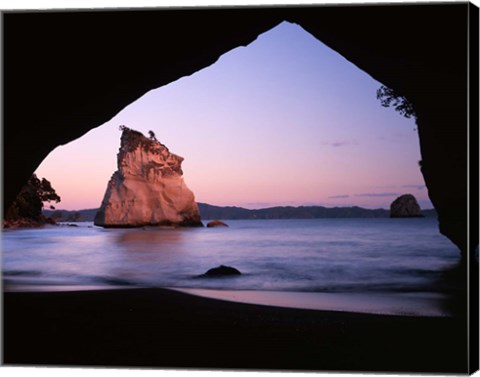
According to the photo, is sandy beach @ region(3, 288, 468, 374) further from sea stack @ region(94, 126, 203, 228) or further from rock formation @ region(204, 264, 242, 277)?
sea stack @ region(94, 126, 203, 228)

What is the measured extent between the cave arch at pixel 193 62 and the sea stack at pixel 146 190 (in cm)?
57

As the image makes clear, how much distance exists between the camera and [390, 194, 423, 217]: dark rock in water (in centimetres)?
492

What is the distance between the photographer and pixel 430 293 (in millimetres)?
5207

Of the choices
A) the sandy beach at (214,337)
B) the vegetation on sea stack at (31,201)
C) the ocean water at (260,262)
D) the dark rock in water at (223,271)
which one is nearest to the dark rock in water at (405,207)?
the ocean water at (260,262)

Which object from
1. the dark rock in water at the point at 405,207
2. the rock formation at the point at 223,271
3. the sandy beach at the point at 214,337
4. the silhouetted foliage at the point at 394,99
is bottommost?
the sandy beach at the point at 214,337

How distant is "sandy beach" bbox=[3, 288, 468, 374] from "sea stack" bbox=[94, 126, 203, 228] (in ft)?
3.77

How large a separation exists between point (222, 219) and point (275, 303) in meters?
1.01

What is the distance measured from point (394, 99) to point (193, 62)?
2215 millimetres

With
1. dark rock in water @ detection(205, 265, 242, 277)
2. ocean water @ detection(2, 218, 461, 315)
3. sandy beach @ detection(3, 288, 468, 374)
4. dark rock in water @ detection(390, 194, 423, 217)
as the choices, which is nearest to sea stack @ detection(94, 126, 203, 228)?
ocean water @ detection(2, 218, 461, 315)

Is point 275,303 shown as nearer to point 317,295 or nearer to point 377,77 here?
point 317,295

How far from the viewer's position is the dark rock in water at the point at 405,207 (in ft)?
16.1

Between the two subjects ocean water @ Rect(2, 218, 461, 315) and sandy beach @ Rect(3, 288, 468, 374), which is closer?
sandy beach @ Rect(3, 288, 468, 374)

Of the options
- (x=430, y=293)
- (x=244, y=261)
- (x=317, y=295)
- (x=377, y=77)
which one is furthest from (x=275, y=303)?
(x=377, y=77)

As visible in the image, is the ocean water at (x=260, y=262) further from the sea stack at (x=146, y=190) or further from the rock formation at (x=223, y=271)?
the sea stack at (x=146, y=190)
